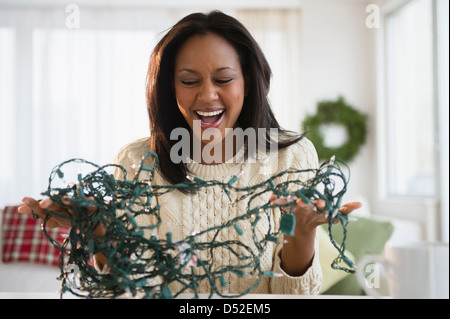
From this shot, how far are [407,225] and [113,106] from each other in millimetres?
2866

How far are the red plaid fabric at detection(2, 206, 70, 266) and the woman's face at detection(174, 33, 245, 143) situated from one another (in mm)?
1622

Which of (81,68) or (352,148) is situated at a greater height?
(81,68)

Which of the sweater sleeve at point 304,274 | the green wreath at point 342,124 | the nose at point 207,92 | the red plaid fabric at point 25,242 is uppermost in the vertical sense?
the green wreath at point 342,124

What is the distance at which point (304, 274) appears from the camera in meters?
0.77

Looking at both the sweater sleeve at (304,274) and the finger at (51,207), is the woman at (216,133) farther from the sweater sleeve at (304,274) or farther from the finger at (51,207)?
the finger at (51,207)

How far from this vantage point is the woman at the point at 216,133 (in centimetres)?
87

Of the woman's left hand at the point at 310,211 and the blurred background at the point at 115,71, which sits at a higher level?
the blurred background at the point at 115,71

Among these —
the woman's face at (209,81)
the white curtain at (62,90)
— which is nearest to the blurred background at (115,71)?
the white curtain at (62,90)

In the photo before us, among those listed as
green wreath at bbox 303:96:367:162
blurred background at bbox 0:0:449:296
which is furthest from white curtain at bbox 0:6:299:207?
green wreath at bbox 303:96:367:162

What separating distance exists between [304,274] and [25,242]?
204 centimetres
